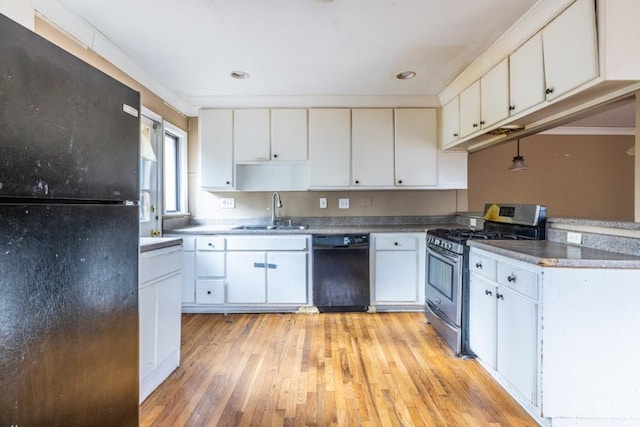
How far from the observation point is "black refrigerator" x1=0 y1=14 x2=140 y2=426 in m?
0.73

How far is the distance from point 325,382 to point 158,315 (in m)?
1.11

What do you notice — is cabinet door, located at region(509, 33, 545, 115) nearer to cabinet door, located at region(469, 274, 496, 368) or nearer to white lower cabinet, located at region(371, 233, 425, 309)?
cabinet door, located at region(469, 274, 496, 368)

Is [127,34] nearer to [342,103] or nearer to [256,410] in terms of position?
[342,103]

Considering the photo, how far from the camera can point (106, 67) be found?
7.80ft

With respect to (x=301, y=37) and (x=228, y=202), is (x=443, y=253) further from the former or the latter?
(x=228, y=202)

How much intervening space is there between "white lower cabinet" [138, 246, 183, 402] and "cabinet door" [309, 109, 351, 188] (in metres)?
1.79

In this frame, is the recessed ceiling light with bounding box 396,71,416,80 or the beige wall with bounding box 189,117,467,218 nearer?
the recessed ceiling light with bounding box 396,71,416,80

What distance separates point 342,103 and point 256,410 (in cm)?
296

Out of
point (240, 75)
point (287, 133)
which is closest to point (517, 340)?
point (287, 133)

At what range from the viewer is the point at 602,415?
1540 millimetres

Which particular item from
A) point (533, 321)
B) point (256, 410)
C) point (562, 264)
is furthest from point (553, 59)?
point (256, 410)

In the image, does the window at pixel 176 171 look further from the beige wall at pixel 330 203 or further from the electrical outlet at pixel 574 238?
the electrical outlet at pixel 574 238

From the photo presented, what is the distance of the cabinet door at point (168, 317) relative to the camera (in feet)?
6.47

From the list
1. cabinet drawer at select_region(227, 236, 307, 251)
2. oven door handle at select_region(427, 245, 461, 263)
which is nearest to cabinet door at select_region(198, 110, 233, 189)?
cabinet drawer at select_region(227, 236, 307, 251)
